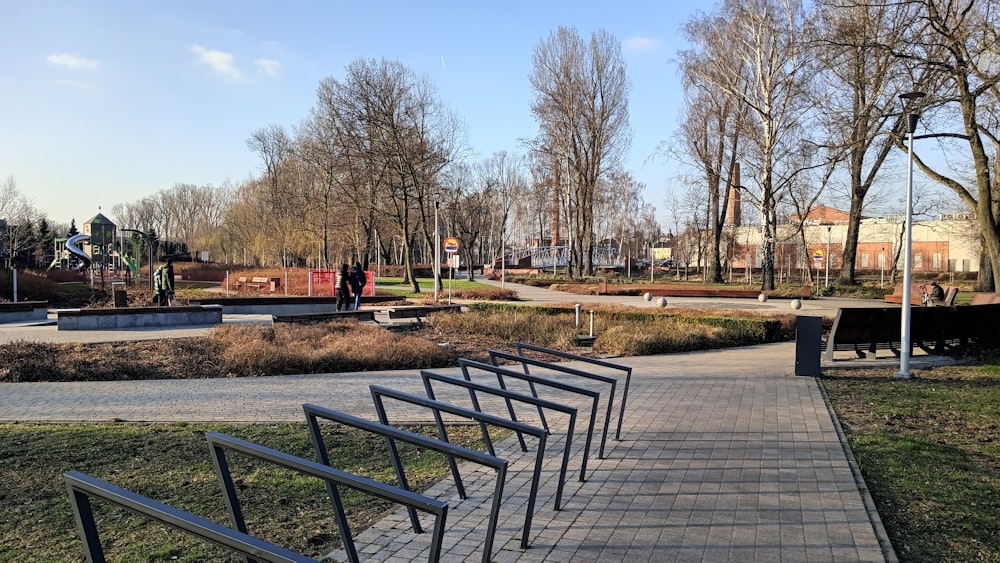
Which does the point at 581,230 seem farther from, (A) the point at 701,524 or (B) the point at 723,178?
(A) the point at 701,524

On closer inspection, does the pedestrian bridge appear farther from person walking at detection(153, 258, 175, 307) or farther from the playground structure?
person walking at detection(153, 258, 175, 307)

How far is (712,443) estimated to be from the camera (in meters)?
6.94

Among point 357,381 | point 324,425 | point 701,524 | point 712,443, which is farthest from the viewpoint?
point 357,381

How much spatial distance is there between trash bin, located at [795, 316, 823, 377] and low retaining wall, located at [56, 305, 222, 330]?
14.9 metres

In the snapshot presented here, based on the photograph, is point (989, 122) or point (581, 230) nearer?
point (989, 122)

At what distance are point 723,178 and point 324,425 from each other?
122ft

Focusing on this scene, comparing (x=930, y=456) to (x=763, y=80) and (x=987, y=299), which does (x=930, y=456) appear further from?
(x=763, y=80)

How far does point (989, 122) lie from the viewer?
18.1 meters

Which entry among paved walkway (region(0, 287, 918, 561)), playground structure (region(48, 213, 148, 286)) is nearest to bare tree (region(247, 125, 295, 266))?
playground structure (region(48, 213, 148, 286))

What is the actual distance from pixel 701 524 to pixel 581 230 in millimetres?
46993

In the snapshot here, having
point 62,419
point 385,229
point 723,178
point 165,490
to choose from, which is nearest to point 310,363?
point 62,419

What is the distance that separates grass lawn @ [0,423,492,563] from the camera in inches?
162

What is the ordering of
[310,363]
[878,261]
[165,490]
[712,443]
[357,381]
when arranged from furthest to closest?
[878,261]
[310,363]
[357,381]
[712,443]
[165,490]

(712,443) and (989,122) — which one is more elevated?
(989,122)
